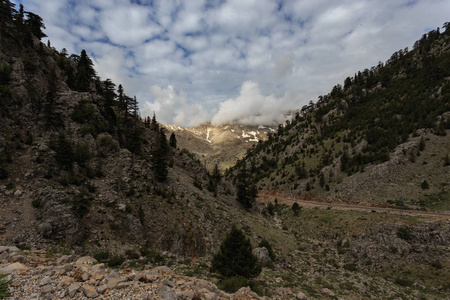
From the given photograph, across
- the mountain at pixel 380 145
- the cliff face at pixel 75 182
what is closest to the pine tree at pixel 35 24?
the cliff face at pixel 75 182

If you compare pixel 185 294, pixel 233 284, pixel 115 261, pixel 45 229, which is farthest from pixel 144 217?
pixel 185 294

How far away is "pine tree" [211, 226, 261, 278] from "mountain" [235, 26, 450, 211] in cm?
4027

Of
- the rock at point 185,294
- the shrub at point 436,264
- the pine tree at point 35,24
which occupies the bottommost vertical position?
the shrub at point 436,264

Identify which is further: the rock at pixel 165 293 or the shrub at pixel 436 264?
the shrub at pixel 436 264

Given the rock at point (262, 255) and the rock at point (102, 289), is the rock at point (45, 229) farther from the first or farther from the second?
the rock at point (262, 255)

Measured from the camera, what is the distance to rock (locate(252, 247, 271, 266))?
24677mm

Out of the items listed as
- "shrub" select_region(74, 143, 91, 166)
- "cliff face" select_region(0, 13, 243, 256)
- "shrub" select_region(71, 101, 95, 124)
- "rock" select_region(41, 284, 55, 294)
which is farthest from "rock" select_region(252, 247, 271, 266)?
"shrub" select_region(71, 101, 95, 124)

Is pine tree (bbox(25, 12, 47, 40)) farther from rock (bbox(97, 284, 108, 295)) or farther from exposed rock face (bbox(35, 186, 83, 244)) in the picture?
rock (bbox(97, 284, 108, 295))

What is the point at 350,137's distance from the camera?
81.5m

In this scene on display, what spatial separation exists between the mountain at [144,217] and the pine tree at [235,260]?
1.66ft

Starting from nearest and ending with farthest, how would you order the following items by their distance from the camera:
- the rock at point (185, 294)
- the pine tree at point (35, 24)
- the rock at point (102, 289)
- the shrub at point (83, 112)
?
the rock at point (102, 289)
the rock at point (185, 294)
the shrub at point (83, 112)
the pine tree at point (35, 24)

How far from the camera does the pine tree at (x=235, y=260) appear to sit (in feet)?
58.2

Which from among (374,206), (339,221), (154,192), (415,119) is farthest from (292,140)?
(154,192)

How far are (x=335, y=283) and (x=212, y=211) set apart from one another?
19.2 metres
